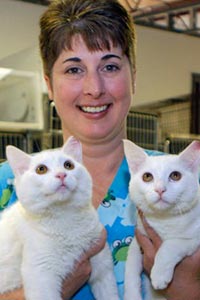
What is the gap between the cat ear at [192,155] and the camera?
1.18m

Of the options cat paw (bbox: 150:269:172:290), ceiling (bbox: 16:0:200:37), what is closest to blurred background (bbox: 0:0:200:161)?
ceiling (bbox: 16:0:200:37)

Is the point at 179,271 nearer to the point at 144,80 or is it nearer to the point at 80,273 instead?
the point at 80,273

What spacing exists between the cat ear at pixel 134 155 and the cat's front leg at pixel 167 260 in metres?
0.17

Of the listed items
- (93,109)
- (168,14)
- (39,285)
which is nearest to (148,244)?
(39,285)

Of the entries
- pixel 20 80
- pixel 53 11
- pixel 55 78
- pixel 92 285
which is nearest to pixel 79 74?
pixel 55 78

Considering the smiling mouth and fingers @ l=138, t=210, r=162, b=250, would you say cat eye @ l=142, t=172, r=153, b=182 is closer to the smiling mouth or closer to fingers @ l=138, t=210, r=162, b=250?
fingers @ l=138, t=210, r=162, b=250

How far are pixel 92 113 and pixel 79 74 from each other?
97 mm

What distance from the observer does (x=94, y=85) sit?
1354 mm

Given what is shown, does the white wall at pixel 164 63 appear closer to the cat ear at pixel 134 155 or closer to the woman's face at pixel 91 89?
the woman's face at pixel 91 89

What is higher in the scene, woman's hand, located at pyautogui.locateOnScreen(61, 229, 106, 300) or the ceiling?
the ceiling

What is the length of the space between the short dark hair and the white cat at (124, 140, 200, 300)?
32 cm

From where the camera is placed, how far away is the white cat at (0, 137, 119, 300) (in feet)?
3.47

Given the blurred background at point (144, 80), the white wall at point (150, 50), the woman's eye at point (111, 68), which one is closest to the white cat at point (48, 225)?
the woman's eye at point (111, 68)

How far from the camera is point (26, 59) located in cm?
334
